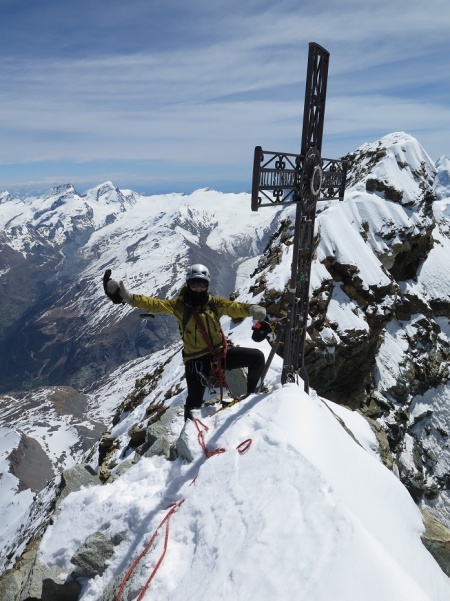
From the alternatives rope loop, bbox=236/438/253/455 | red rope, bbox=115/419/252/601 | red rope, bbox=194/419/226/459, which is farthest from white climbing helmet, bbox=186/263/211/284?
rope loop, bbox=236/438/253/455

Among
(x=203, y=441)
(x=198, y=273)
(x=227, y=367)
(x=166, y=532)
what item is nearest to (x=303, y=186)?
(x=198, y=273)

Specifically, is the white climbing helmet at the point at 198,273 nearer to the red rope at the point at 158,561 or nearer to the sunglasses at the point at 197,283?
the sunglasses at the point at 197,283

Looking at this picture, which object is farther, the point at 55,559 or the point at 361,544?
the point at 55,559

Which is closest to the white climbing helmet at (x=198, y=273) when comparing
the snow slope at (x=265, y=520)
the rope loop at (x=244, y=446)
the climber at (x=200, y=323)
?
the climber at (x=200, y=323)

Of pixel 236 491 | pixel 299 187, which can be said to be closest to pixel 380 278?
pixel 299 187

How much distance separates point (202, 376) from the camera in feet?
33.2

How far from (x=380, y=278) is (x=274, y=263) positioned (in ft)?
26.3

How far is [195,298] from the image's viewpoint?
936cm

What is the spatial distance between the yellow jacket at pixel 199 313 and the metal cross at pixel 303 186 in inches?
72.4

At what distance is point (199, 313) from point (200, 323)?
0.25 meters

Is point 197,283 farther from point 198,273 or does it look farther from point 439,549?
point 439,549

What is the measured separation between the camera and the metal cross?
8648 millimetres

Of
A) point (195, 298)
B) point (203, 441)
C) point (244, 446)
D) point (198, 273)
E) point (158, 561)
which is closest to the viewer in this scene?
point (158, 561)

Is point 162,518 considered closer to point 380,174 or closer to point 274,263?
point 274,263
